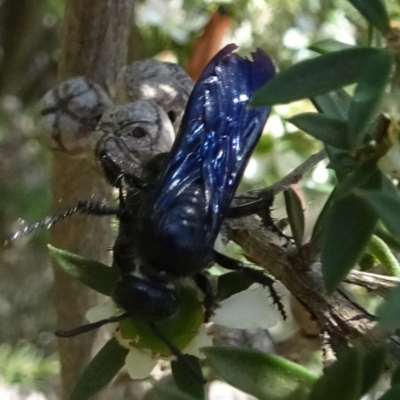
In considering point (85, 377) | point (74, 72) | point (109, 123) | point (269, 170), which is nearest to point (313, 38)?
point (269, 170)

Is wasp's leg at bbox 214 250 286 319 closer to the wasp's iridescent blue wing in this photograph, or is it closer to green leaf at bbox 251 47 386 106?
the wasp's iridescent blue wing

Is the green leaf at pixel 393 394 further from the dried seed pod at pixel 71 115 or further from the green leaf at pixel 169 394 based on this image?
the dried seed pod at pixel 71 115

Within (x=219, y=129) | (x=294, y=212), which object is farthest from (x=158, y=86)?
(x=294, y=212)

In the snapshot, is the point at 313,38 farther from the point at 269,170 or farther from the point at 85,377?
the point at 85,377

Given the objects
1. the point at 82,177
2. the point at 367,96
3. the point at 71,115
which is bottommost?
the point at 82,177

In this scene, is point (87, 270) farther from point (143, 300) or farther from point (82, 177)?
point (82, 177)
